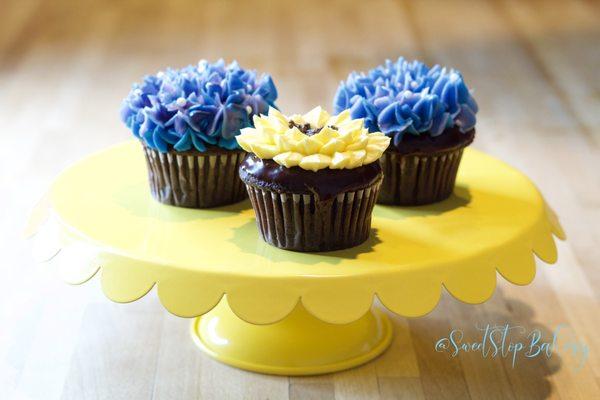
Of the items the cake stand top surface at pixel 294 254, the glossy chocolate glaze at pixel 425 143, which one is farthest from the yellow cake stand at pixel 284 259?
the glossy chocolate glaze at pixel 425 143

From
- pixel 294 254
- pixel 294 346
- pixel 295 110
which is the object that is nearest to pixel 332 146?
pixel 294 254

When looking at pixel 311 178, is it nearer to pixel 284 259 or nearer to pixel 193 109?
pixel 284 259

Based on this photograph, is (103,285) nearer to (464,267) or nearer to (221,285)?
(221,285)

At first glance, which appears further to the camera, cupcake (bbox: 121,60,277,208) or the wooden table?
the wooden table

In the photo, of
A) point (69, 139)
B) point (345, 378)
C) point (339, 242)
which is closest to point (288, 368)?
point (345, 378)

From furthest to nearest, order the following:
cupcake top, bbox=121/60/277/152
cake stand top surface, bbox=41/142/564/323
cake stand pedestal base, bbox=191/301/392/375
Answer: cake stand pedestal base, bbox=191/301/392/375
cupcake top, bbox=121/60/277/152
cake stand top surface, bbox=41/142/564/323

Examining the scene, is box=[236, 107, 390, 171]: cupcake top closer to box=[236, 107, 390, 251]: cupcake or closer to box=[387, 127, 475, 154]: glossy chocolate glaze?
box=[236, 107, 390, 251]: cupcake

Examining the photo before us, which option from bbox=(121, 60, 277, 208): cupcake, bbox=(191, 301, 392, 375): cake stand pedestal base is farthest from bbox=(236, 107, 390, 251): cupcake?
bbox=(191, 301, 392, 375): cake stand pedestal base
